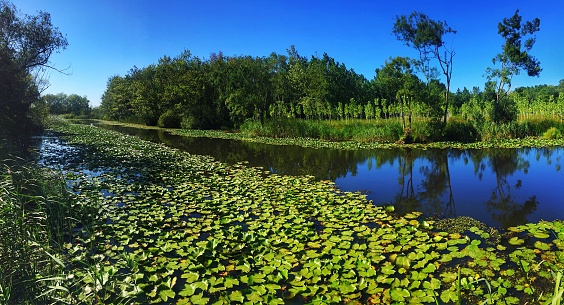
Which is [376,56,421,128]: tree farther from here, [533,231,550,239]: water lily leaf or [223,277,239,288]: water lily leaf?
[223,277,239,288]: water lily leaf

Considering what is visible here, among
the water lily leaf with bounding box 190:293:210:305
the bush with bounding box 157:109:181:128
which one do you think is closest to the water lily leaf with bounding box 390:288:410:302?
the water lily leaf with bounding box 190:293:210:305

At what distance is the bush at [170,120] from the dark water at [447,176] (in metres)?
28.5

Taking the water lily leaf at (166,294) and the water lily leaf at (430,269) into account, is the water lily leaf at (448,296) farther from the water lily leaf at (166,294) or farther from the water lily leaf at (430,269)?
the water lily leaf at (166,294)

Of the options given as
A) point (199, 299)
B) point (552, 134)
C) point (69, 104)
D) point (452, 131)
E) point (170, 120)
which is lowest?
point (199, 299)

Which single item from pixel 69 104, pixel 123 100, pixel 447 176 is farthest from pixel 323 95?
pixel 69 104

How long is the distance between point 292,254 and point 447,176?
8713mm

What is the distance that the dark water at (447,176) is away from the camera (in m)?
7.45

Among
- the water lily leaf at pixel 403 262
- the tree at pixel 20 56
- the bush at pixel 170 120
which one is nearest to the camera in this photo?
the water lily leaf at pixel 403 262

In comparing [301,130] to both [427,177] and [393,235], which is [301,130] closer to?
[427,177]

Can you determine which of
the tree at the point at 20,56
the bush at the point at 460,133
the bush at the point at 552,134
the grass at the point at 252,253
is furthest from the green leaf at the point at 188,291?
the bush at the point at 552,134

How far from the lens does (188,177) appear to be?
11062mm

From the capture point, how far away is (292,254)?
4887mm

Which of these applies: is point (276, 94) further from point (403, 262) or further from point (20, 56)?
point (403, 262)

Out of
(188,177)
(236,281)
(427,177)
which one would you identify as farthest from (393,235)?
(188,177)
